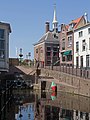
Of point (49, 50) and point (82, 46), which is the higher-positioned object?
point (82, 46)

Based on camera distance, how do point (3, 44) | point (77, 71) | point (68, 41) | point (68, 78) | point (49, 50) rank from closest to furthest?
point (3, 44), point (77, 71), point (68, 78), point (68, 41), point (49, 50)

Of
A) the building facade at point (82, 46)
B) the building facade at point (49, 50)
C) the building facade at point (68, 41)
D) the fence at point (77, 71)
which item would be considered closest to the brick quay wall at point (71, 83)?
the fence at point (77, 71)

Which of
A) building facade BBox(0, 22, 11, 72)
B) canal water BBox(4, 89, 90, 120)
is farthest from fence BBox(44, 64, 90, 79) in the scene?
canal water BBox(4, 89, 90, 120)

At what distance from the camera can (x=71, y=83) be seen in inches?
1625

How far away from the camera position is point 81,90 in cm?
3741

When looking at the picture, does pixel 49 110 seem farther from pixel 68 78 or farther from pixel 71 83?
pixel 68 78

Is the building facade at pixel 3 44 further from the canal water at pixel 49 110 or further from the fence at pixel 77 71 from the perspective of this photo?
the fence at pixel 77 71

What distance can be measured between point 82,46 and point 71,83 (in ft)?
44.9

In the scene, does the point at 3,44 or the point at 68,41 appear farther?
the point at 68,41

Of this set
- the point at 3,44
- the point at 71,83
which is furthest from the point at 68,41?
the point at 3,44

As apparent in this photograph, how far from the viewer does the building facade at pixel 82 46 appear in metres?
51.1

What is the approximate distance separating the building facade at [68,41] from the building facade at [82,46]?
177 cm

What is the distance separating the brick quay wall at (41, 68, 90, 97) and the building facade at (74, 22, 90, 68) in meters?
5.43

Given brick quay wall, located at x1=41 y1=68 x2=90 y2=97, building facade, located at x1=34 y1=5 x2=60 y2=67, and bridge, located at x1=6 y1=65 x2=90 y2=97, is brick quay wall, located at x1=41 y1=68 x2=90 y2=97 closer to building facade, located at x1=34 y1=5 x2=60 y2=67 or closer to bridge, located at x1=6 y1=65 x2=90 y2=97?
bridge, located at x1=6 y1=65 x2=90 y2=97
